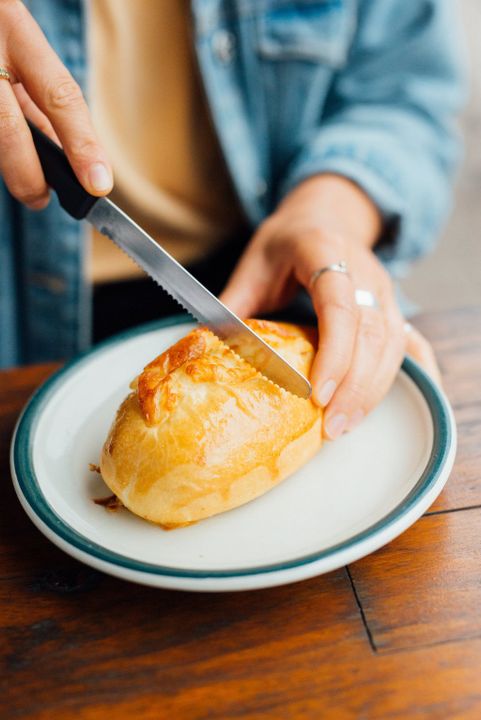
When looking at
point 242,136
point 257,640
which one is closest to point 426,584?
point 257,640

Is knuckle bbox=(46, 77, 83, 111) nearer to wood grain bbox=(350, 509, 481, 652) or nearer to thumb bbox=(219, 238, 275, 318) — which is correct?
thumb bbox=(219, 238, 275, 318)

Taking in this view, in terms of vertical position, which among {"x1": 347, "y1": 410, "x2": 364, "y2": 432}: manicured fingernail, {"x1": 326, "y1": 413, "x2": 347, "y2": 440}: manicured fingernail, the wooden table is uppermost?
{"x1": 326, "y1": 413, "x2": 347, "y2": 440}: manicured fingernail

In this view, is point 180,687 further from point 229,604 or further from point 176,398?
point 176,398

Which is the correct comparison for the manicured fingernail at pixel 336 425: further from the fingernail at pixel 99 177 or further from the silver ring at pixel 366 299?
the fingernail at pixel 99 177

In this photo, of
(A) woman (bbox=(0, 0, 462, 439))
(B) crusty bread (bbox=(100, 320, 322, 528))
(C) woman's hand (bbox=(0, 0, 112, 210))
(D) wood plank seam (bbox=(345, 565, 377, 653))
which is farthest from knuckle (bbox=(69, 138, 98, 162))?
(D) wood plank seam (bbox=(345, 565, 377, 653))

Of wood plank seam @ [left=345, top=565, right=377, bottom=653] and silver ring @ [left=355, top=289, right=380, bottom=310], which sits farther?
silver ring @ [left=355, top=289, right=380, bottom=310]

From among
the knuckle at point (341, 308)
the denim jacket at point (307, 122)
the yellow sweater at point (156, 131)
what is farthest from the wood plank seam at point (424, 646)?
the yellow sweater at point (156, 131)

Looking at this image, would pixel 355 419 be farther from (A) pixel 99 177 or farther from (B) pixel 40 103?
(B) pixel 40 103

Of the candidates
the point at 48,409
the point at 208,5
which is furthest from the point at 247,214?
the point at 48,409
